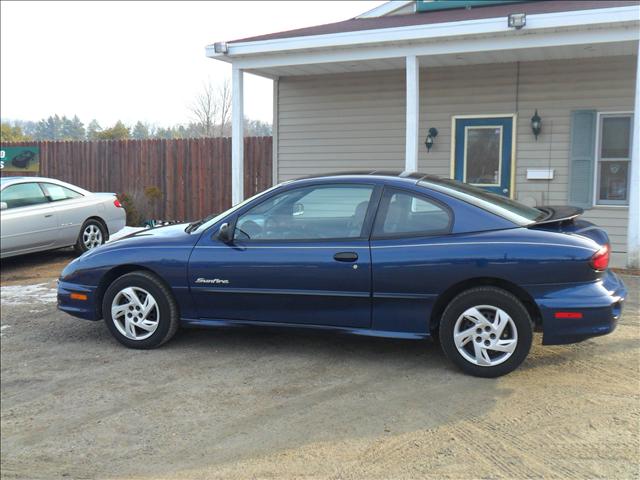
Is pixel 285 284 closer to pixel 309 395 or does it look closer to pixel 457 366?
pixel 309 395

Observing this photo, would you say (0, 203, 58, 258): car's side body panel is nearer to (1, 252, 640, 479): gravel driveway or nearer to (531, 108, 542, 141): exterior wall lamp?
(1, 252, 640, 479): gravel driveway

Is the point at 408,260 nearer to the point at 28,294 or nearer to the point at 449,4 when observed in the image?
the point at 28,294

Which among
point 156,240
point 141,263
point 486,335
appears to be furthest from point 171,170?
point 486,335

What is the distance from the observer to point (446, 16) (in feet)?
32.9

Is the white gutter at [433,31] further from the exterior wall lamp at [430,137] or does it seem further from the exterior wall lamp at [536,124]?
the exterior wall lamp at [430,137]

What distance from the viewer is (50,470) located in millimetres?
3357

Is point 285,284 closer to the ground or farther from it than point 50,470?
farther from it

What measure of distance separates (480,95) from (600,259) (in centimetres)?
695

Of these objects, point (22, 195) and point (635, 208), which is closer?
point (635, 208)

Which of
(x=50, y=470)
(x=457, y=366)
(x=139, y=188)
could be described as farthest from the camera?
(x=139, y=188)

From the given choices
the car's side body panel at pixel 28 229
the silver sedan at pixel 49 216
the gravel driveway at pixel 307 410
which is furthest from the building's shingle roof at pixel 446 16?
the gravel driveway at pixel 307 410

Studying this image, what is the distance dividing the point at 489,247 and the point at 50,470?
3.05 meters

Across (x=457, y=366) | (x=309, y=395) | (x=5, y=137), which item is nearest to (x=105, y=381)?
(x=309, y=395)

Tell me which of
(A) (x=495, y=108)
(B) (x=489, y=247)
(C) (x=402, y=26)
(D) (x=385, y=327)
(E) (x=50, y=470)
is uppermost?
(C) (x=402, y=26)
